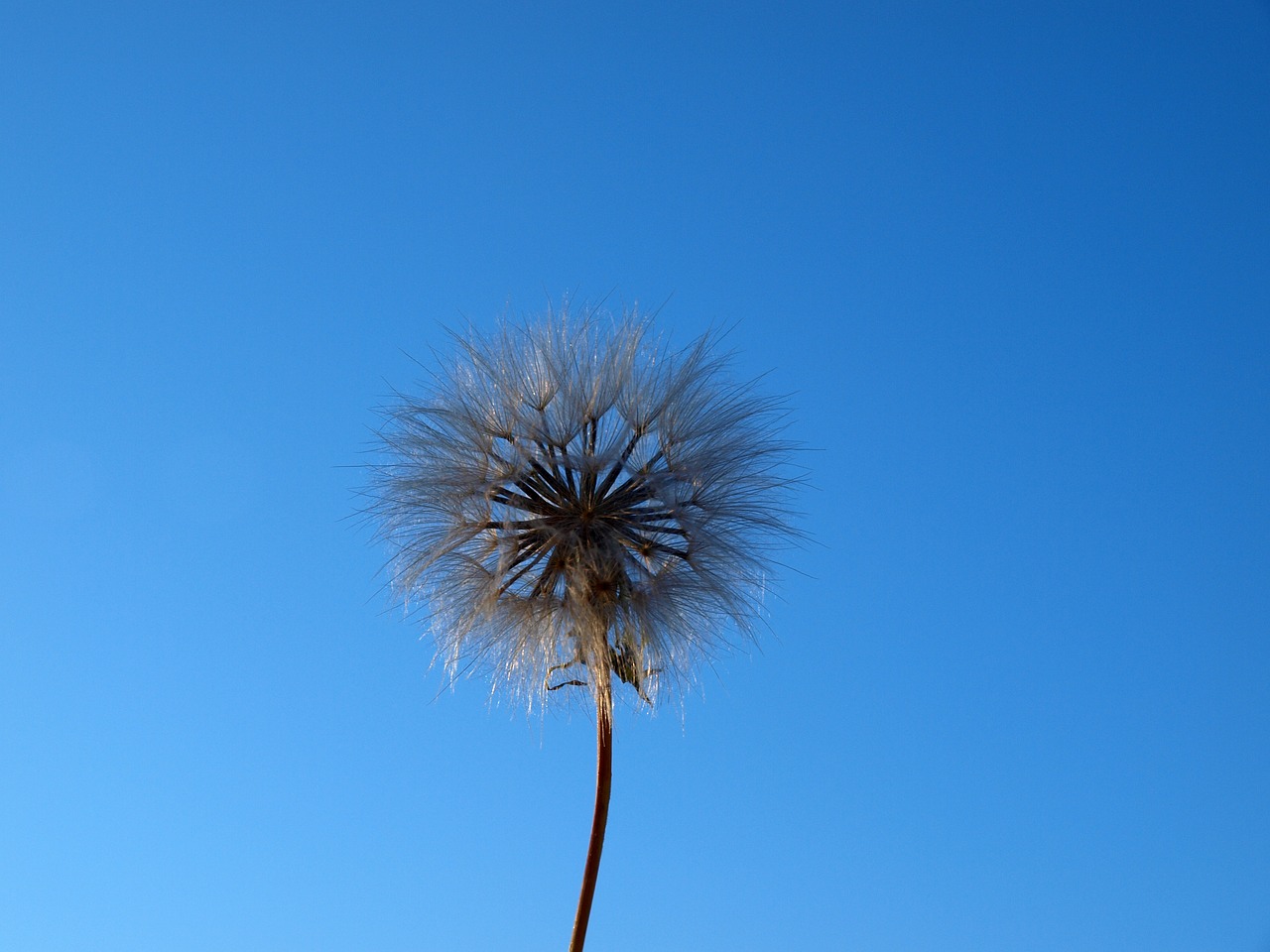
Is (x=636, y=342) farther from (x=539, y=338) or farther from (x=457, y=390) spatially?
(x=457, y=390)

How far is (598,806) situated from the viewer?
8.88 m

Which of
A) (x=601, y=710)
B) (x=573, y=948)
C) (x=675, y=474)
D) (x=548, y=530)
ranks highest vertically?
(x=675, y=474)

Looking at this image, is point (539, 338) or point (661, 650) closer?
point (661, 650)

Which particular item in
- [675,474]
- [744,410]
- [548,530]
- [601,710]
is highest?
[744,410]

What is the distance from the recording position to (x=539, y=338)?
993cm

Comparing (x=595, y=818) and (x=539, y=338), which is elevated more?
(x=539, y=338)

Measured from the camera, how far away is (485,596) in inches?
362

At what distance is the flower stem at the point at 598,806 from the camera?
8.73m

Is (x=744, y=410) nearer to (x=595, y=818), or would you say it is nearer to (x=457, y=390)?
(x=457, y=390)

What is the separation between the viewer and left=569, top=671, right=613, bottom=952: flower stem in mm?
8727

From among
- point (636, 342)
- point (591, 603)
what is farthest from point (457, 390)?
point (591, 603)

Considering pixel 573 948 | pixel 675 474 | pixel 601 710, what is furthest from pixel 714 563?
pixel 573 948

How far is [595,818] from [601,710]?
68 cm

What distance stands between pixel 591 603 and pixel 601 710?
71 centimetres
